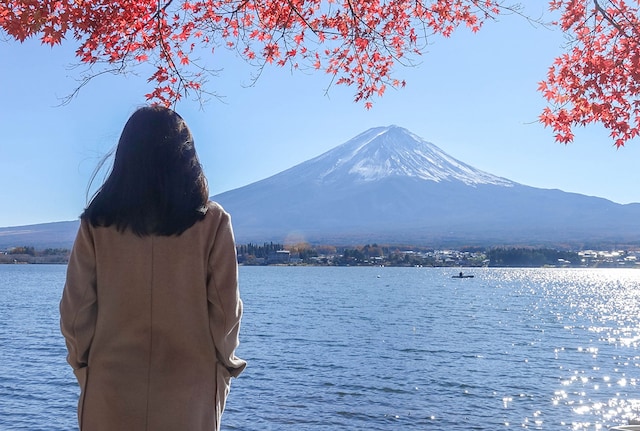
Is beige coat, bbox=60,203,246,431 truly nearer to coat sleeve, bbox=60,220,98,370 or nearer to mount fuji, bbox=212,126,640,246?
coat sleeve, bbox=60,220,98,370

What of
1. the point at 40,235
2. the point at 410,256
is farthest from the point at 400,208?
the point at 40,235

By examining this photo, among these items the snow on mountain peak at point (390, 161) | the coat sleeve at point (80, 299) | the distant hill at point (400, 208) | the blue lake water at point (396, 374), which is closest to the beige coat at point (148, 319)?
the coat sleeve at point (80, 299)

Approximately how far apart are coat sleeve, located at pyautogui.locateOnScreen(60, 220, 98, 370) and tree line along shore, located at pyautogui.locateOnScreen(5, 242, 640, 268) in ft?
314

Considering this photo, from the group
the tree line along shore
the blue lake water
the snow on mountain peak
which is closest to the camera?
the blue lake water

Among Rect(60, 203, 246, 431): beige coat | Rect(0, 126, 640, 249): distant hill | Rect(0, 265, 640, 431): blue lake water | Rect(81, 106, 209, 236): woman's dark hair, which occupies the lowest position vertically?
Rect(0, 265, 640, 431): blue lake water

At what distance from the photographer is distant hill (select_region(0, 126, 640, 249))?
118875mm

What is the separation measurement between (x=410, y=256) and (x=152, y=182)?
103 meters

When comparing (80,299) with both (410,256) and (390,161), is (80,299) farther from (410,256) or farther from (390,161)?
(390,161)

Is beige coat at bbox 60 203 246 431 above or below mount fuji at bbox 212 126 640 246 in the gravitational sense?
below

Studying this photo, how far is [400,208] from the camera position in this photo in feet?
485

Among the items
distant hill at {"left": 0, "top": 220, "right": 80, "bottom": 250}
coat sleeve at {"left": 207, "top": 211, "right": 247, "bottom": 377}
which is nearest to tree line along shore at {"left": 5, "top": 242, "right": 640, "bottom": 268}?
distant hill at {"left": 0, "top": 220, "right": 80, "bottom": 250}

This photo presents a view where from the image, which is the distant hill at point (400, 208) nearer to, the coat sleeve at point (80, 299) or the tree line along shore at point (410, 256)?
the tree line along shore at point (410, 256)

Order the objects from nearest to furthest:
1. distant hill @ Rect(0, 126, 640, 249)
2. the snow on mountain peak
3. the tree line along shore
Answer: the tree line along shore
distant hill @ Rect(0, 126, 640, 249)
the snow on mountain peak

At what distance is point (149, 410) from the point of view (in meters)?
1.62
